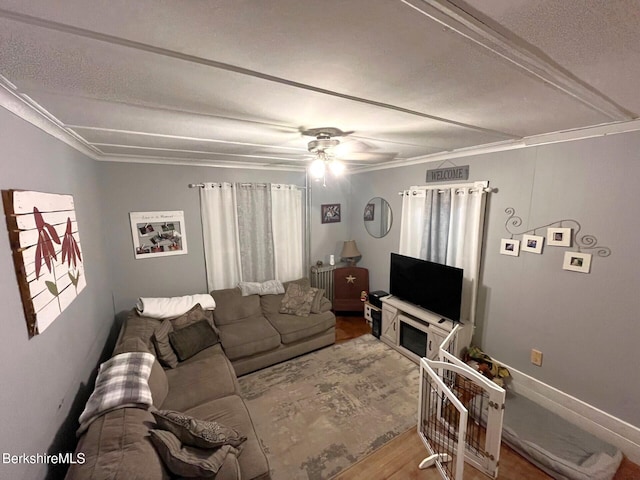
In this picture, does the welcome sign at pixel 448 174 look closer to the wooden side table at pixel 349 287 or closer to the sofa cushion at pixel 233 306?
the wooden side table at pixel 349 287

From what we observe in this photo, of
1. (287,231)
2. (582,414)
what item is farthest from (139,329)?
(582,414)

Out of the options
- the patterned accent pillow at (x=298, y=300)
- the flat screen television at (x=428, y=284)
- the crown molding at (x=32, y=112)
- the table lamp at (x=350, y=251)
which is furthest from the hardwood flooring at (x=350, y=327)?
the crown molding at (x=32, y=112)

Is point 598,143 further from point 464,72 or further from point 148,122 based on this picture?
point 148,122

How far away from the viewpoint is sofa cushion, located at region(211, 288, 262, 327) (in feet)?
10.8

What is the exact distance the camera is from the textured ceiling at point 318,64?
754 millimetres

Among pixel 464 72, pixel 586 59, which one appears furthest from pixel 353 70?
pixel 586 59

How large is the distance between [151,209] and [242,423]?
270 centimetres

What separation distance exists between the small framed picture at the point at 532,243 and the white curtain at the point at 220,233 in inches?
135

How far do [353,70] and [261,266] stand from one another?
11.0 feet

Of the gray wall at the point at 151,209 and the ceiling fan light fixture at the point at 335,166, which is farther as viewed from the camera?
the gray wall at the point at 151,209

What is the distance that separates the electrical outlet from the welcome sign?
73.7 inches

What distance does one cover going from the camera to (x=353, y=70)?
1.08m

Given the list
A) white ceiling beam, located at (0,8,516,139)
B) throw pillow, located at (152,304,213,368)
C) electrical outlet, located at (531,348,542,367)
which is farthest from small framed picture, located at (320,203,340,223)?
electrical outlet, located at (531,348,542,367)

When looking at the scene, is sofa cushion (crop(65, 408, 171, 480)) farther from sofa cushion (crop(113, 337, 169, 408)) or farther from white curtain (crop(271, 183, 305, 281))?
white curtain (crop(271, 183, 305, 281))
